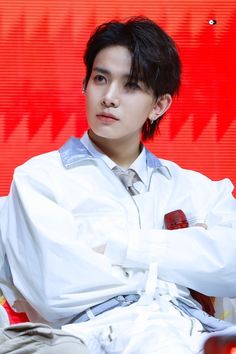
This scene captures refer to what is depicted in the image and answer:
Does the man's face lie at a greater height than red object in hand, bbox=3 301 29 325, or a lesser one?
greater

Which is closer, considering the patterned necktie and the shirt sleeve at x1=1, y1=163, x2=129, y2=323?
the shirt sleeve at x1=1, y1=163, x2=129, y2=323

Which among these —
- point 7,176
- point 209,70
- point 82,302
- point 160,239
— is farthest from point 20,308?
point 209,70

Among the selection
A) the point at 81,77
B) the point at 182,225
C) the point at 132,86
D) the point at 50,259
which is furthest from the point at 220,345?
the point at 81,77

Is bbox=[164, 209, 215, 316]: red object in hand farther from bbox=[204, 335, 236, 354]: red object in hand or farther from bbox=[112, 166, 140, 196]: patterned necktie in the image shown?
bbox=[204, 335, 236, 354]: red object in hand

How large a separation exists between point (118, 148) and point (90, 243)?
36 cm

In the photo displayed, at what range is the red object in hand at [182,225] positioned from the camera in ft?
8.27

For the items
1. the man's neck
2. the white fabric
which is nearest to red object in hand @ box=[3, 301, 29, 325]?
the white fabric

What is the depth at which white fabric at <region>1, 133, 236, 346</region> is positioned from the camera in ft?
7.56

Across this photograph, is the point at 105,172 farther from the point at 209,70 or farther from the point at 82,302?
the point at 209,70

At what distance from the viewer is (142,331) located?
212cm

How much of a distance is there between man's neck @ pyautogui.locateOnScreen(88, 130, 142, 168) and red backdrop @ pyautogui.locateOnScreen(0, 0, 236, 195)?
0.50 m

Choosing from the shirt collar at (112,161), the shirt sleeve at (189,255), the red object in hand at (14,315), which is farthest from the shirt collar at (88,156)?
the red object in hand at (14,315)

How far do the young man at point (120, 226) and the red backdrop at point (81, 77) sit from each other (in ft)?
1.45

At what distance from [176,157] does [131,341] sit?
1172 mm
